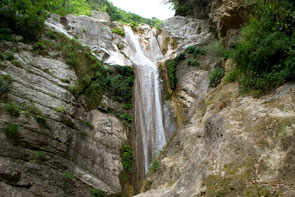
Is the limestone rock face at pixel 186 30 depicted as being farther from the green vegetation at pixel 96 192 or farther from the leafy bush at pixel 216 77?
the green vegetation at pixel 96 192

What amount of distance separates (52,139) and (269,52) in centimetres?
925

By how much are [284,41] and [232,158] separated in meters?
4.13

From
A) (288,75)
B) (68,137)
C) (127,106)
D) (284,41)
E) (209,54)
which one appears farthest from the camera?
(209,54)

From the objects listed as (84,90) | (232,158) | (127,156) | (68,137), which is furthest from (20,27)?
(232,158)

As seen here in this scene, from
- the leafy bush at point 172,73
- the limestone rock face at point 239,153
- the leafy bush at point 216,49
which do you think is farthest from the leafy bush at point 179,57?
the limestone rock face at point 239,153

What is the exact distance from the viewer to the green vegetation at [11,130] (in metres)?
9.20

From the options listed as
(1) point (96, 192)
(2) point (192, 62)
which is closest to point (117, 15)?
(2) point (192, 62)

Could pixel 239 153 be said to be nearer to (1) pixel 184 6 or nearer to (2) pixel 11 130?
(2) pixel 11 130

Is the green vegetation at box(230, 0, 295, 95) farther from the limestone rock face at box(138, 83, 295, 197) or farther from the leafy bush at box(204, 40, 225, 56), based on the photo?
the leafy bush at box(204, 40, 225, 56)

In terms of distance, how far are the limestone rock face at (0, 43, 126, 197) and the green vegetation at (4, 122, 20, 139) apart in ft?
0.17

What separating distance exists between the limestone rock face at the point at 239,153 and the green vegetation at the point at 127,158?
417 cm

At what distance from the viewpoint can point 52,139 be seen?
34.3 feet

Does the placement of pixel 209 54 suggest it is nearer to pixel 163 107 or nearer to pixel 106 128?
pixel 163 107

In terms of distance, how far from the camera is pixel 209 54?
17375mm
